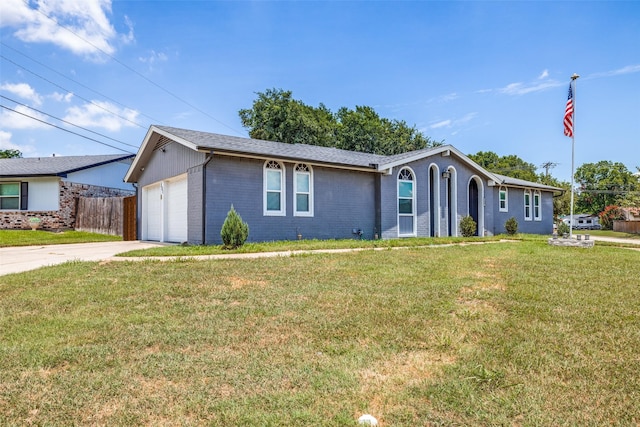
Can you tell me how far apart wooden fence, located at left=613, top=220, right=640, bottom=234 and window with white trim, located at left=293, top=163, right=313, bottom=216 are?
99.8 feet

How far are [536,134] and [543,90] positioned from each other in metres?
5.96

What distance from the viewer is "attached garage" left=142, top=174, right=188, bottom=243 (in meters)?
12.9

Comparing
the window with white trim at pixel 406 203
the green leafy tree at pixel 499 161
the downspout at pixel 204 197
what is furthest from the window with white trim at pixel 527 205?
the green leafy tree at pixel 499 161

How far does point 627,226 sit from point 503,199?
63.5 ft

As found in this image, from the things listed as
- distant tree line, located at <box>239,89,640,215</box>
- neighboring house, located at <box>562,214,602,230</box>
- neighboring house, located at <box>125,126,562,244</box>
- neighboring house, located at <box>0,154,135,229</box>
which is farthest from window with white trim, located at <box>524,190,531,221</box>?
neighboring house, located at <box>562,214,602,230</box>

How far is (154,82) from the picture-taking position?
22109 mm

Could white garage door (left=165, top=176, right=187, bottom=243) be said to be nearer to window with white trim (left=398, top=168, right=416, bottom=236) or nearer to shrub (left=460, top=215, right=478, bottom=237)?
window with white trim (left=398, top=168, right=416, bottom=236)

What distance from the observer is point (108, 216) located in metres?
18.5

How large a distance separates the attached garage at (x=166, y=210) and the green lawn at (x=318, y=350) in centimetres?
707

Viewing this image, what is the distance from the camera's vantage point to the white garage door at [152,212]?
1474 cm

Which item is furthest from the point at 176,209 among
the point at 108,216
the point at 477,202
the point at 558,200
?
the point at 558,200

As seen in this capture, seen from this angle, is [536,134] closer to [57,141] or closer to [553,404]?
[553,404]

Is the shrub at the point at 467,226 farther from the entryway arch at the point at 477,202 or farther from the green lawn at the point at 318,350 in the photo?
the green lawn at the point at 318,350

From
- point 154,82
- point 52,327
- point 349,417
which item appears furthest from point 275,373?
point 154,82
